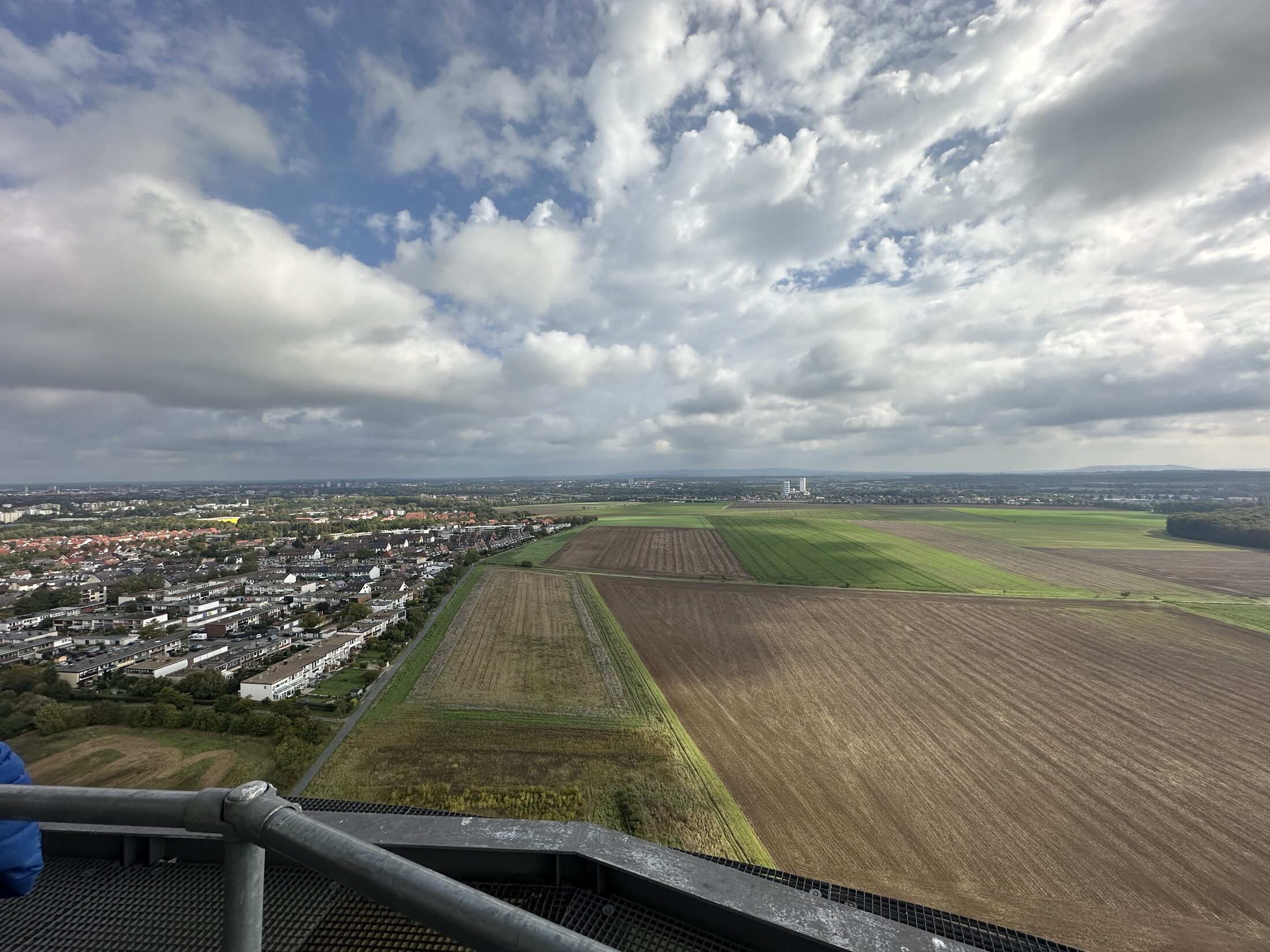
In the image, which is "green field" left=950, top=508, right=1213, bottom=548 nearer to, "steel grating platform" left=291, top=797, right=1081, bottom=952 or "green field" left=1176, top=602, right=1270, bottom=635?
"green field" left=1176, top=602, right=1270, bottom=635

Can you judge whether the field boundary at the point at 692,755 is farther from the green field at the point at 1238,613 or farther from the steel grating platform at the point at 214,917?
the green field at the point at 1238,613

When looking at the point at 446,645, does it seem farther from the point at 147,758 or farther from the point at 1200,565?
the point at 1200,565

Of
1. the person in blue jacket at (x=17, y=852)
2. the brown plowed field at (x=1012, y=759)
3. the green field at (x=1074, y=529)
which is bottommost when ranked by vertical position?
the brown plowed field at (x=1012, y=759)

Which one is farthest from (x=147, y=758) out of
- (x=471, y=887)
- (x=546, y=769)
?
(x=471, y=887)

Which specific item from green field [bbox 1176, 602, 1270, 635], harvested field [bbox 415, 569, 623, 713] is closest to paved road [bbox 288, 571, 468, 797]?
harvested field [bbox 415, 569, 623, 713]

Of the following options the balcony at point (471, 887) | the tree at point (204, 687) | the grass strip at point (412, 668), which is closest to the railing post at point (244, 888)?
the balcony at point (471, 887)

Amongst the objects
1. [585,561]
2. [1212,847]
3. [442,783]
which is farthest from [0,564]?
[1212,847]
